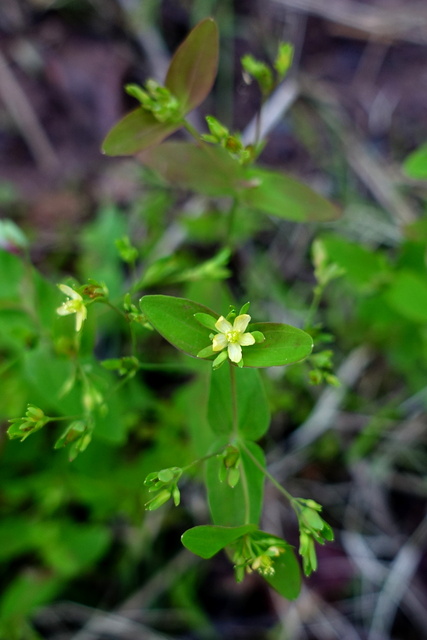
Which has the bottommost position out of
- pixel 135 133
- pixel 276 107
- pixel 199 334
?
pixel 276 107

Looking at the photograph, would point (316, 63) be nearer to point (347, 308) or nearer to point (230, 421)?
point (347, 308)

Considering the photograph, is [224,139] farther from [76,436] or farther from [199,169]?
[76,436]

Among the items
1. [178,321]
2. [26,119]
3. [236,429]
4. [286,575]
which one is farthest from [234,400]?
[26,119]

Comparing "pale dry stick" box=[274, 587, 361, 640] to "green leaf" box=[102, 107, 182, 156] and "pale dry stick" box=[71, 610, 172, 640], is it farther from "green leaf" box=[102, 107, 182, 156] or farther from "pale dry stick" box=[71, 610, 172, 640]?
"green leaf" box=[102, 107, 182, 156]

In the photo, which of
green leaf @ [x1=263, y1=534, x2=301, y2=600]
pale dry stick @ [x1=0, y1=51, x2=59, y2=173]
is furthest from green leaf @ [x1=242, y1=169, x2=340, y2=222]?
pale dry stick @ [x1=0, y1=51, x2=59, y2=173]

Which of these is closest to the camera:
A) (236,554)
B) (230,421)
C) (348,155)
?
(236,554)

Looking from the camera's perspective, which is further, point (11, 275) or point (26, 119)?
point (26, 119)

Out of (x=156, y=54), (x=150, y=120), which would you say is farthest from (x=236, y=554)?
(x=156, y=54)
